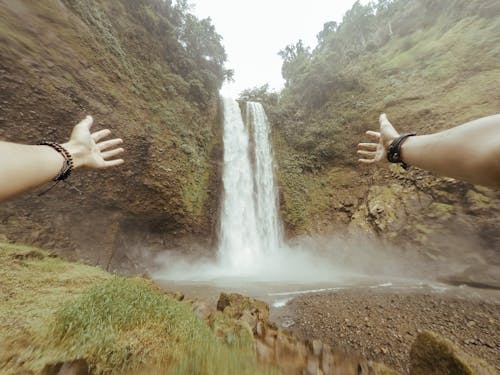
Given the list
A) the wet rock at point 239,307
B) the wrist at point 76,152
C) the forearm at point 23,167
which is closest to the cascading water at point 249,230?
the wet rock at point 239,307

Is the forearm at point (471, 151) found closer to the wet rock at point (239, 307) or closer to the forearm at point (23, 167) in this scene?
the forearm at point (23, 167)

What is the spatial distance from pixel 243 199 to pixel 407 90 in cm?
1086

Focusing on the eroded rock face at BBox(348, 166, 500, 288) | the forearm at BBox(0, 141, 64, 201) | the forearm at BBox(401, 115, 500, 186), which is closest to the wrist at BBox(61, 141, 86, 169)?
the forearm at BBox(0, 141, 64, 201)

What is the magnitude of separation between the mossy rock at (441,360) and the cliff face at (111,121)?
8495 millimetres

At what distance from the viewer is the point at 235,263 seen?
423 inches

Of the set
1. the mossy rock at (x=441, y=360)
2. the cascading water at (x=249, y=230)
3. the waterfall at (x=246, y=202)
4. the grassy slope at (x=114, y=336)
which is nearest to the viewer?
the grassy slope at (x=114, y=336)

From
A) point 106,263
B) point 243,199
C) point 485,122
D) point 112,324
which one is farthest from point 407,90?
point 106,263

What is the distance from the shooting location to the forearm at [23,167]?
2.83 ft

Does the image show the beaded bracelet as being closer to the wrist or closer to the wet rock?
the wrist

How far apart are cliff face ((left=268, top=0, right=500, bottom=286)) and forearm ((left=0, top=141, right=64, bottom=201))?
9.87 metres

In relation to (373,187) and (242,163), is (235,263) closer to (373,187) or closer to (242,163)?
(242,163)

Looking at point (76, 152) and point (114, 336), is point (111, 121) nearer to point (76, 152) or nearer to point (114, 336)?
point (76, 152)

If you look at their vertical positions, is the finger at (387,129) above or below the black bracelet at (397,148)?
above

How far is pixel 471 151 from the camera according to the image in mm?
798
